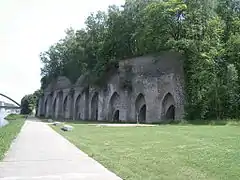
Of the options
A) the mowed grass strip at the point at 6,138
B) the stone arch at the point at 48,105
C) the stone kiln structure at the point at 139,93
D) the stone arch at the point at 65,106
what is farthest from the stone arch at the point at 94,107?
the mowed grass strip at the point at 6,138

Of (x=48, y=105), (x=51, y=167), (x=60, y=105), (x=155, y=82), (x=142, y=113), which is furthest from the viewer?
(x=48, y=105)

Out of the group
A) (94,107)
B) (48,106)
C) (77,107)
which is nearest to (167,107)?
(94,107)

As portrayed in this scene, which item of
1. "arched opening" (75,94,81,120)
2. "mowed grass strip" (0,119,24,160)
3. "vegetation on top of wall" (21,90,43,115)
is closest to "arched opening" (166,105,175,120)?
"mowed grass strip" (0,119,24,160)

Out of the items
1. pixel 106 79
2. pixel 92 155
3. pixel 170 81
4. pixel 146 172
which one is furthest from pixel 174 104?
pixel 146 172

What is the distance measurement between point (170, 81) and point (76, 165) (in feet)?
105

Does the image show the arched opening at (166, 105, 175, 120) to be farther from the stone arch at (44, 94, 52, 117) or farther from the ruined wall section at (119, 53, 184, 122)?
the stone arch at (44, 94, 52, 117)

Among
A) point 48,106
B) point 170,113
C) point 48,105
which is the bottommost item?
point 170,113

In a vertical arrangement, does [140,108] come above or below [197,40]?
below

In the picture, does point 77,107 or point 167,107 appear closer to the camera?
point 167,107

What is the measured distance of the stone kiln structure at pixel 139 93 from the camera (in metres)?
41.2

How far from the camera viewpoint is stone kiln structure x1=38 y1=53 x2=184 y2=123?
135 feet

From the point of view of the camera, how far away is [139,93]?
46219 millimetres

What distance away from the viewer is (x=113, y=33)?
2127 inches

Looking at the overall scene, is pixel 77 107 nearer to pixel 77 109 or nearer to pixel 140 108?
pixel 77 109
